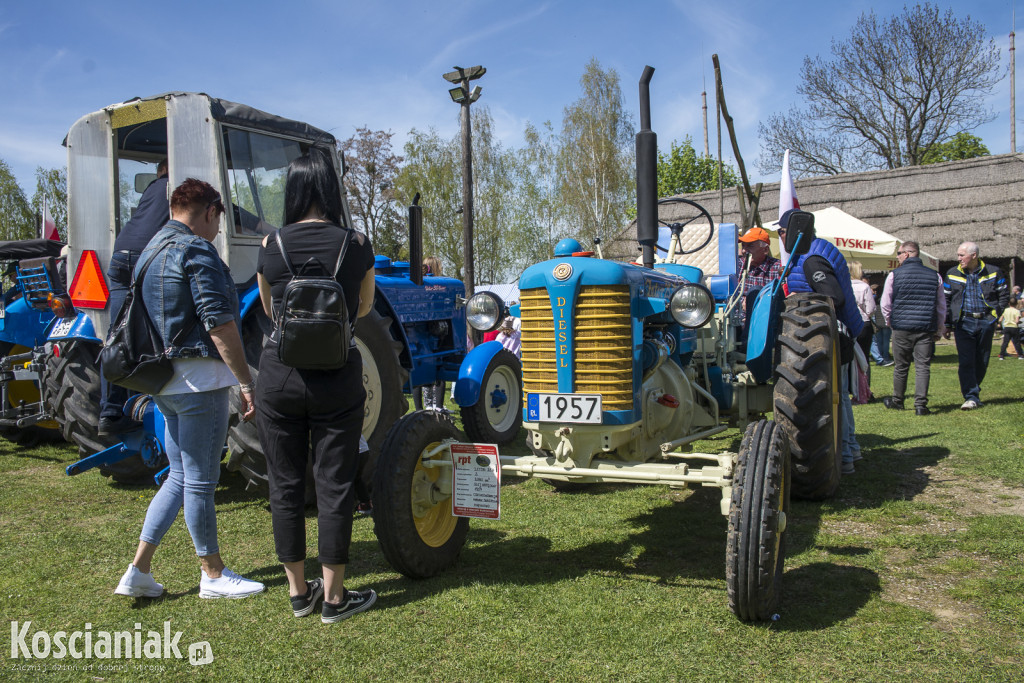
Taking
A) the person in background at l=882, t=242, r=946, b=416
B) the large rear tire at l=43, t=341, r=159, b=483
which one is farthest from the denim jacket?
the person in background at l=882, t=242, r=946, b=416

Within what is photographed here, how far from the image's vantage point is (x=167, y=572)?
337 cm

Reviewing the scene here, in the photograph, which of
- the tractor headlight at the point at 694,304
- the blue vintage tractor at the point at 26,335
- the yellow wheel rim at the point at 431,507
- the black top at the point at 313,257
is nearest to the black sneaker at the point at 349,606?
the yellow wheel rim at the point at 431,507

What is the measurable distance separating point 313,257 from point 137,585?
5.09 feet

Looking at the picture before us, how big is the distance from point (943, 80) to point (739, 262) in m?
29.0

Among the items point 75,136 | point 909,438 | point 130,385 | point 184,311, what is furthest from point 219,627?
point 909,438

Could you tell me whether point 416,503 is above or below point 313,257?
below

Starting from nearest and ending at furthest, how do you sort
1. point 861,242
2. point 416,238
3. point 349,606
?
point 349,606 < point 416,238 < point 861,242

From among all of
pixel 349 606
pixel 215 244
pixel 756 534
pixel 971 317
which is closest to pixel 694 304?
pixel 756 534

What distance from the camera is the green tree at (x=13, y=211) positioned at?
28594 mm

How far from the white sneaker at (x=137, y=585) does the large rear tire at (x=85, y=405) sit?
1893 millimetres

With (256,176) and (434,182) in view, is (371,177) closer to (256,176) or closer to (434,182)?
(434,182)

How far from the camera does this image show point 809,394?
3820 mm

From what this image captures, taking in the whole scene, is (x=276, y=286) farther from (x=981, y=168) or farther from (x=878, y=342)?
(x=981, y=168)

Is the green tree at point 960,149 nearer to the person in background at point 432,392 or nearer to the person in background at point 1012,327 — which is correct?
the person in background at point 1012,327
